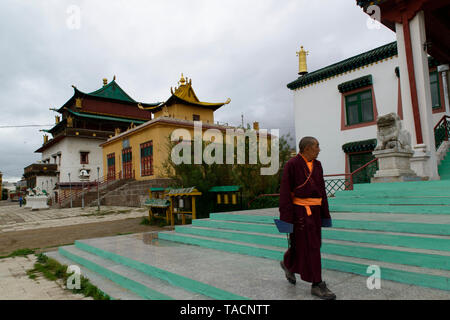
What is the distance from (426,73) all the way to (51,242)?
11.7 m

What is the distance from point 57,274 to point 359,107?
12.7 m

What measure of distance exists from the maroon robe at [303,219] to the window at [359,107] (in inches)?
431

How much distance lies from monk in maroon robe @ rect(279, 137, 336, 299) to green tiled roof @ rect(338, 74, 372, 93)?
429 inches

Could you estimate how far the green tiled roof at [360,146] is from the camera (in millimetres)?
12026

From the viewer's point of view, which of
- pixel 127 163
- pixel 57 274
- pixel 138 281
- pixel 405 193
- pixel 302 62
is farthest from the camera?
pixel 127 163

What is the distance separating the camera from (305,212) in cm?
312

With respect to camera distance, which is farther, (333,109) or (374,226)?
(333,109)

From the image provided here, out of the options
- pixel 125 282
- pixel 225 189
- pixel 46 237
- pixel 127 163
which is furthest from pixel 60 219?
pixel 125 282

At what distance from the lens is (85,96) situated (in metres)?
33.3

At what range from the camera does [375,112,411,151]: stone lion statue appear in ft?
25.4

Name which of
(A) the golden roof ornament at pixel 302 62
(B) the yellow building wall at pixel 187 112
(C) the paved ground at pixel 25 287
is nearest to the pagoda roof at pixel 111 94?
(B) the yellow building wall at pixel 187 112

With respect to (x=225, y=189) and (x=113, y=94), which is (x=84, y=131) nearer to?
(x=113, y=94)

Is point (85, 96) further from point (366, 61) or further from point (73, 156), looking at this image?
point (366, 61)

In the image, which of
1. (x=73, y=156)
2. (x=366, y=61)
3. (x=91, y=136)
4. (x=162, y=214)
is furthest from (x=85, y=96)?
(x=366, y=61)
